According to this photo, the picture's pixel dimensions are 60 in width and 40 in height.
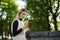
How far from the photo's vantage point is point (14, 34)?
353 centimetres

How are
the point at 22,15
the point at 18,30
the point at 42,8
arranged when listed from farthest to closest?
1. the point at 42,8
2. the point at 22,15
3. the point at 18,30

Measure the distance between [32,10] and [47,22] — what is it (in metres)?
2.04

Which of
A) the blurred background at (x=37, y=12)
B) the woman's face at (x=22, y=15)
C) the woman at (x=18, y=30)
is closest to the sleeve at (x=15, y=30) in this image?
the woman at (x=18, y=30)

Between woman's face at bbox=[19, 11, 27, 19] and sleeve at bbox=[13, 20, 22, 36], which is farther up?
woman's face at bbox=[19, 11, 27, 19]

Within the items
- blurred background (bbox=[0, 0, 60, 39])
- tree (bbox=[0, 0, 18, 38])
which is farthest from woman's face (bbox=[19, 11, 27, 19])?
tree (bbox=[0, 0, 18, 38])

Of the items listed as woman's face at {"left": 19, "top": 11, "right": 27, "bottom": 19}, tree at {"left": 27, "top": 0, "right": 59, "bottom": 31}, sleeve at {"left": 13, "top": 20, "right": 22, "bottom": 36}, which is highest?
tree at {"left": 27, "top": 0, "right": 59, "bottom": 31}

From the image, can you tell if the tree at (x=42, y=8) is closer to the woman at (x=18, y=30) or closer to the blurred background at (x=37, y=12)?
the blurred background at (x=37, y=12)

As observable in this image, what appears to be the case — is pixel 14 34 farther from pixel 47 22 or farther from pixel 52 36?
pixel 47 22

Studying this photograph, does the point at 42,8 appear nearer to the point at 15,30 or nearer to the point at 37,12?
the point at 37,12

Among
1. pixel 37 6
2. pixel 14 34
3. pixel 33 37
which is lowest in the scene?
pixel 33 37

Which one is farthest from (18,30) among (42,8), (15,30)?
(42,8)

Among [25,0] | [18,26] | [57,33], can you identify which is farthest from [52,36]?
[25,0]

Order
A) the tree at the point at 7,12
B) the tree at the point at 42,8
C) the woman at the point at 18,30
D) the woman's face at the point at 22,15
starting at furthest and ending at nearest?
the tree at the point at 7,12 → the tree at the point at 42,8 → the woman's face at the point at 22,15 → the woman at the point at 18,30

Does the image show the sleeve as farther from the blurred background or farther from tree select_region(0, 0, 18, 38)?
tree select_region(0, 0, 18, 38)
